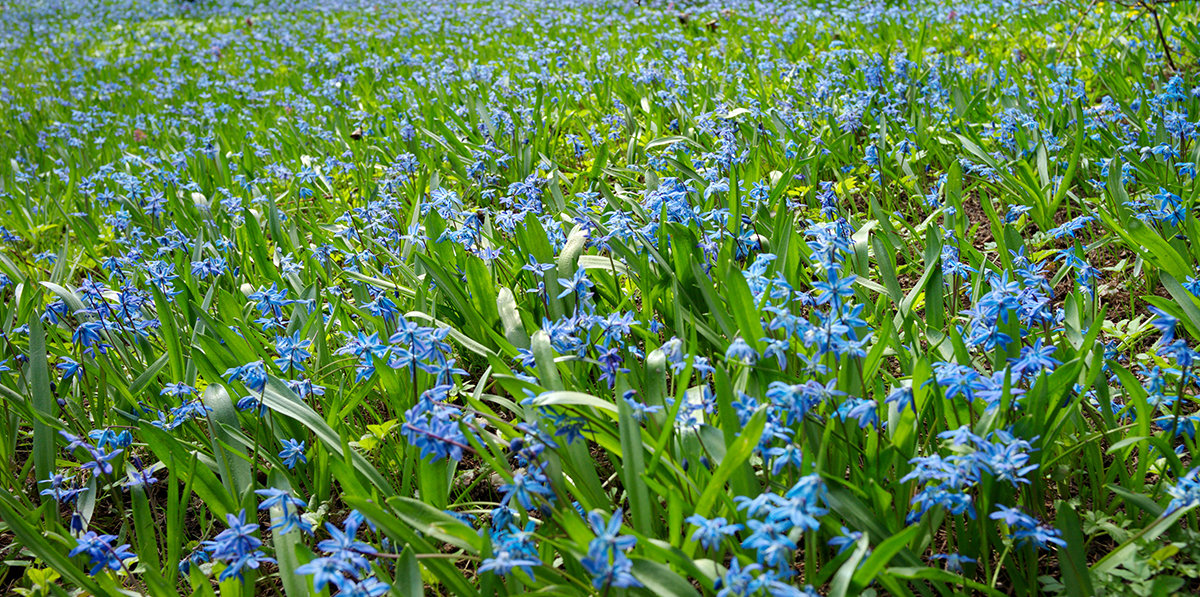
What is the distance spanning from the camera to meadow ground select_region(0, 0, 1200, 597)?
1465 mm

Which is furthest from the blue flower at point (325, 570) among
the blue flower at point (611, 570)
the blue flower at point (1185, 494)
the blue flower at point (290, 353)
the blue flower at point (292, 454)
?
the blue flower at point (1185, 494)

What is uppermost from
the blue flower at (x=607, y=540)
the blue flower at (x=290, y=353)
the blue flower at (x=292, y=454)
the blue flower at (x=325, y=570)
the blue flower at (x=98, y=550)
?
the blue flower at (x=607, y=540)

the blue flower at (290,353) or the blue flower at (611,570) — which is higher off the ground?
the blue flower at (611,570)

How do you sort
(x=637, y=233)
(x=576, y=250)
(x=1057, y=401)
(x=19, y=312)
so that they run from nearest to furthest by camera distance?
(x=1057, y=401) < (x=637, y=233) < (x=576, y=250) < (x=19, y=312)

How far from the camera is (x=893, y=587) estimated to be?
1408mm

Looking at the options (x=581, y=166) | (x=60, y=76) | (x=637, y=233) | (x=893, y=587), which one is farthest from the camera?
(x=60, y=76)

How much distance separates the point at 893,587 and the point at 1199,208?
232cm

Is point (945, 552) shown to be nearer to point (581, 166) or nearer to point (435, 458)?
point (435, 458)

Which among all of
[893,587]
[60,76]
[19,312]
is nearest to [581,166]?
[19,312]

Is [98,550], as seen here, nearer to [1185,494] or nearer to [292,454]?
[292,454]

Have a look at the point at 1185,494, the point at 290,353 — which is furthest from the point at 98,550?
the point at 1185,494

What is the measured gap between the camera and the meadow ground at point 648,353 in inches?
57.7

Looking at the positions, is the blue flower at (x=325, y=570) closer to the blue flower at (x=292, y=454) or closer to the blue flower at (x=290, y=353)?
the blue flower at (x=292, y=454)

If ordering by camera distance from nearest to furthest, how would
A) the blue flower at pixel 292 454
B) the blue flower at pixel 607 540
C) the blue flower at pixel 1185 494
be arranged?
the blue flower at pixel 607 540
the blue flower at pixel 1185 494
the blue flower at pixel 292 454
